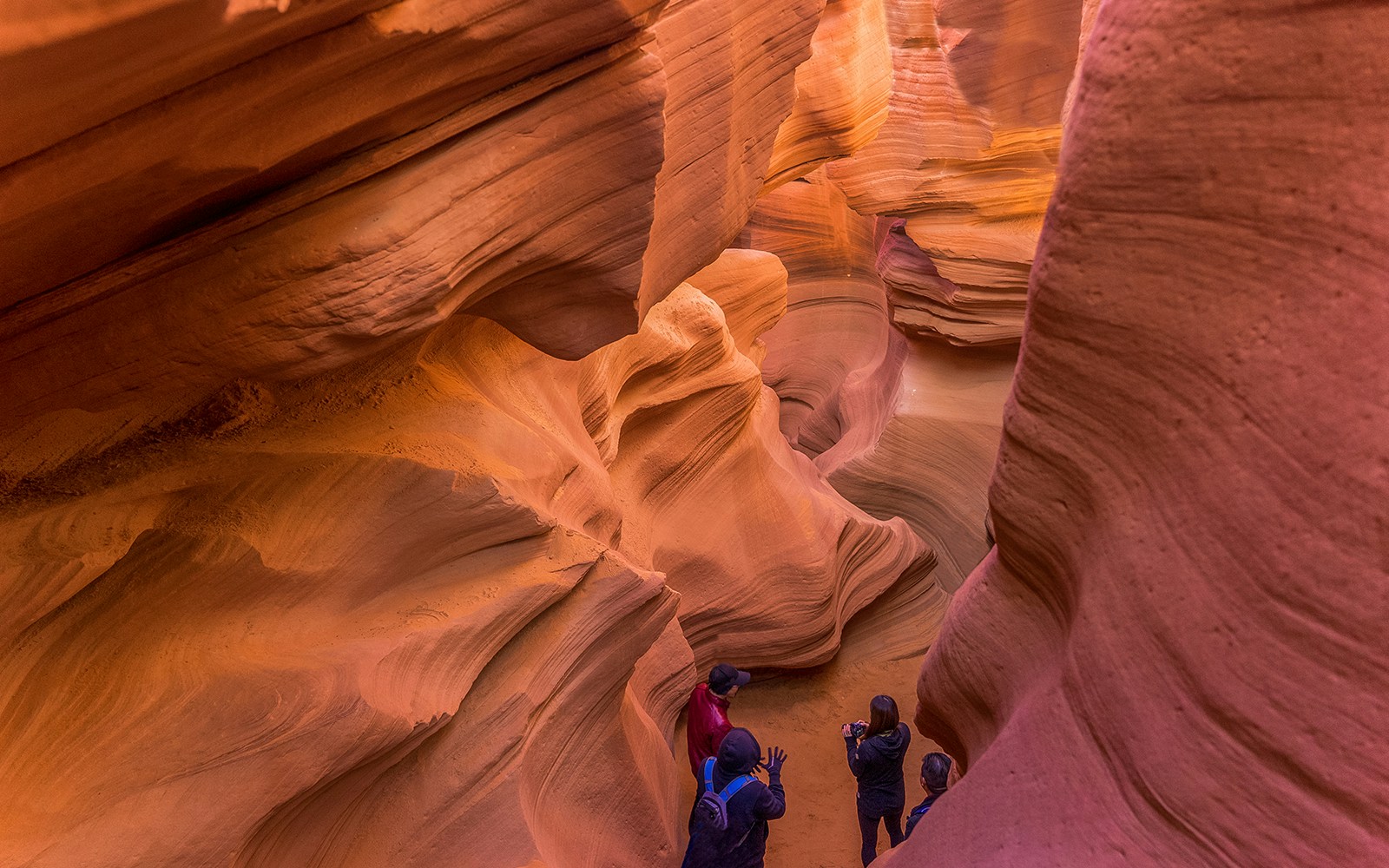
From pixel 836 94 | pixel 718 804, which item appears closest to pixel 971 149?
pixel 836 94

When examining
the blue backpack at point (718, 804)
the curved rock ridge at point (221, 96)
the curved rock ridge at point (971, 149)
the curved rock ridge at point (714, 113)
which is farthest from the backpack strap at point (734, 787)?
the curved rock ridge at point (971, 149)

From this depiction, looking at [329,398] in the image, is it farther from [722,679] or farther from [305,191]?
[722,679]

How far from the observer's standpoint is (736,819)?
13.4ft

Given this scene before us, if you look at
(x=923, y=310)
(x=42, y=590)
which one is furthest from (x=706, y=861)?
(x=923, y=310)

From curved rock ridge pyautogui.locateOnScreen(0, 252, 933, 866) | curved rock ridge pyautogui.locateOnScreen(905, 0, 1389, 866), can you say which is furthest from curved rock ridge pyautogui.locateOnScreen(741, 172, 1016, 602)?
curved rock ridge pyautogui.locateOnScreen(905, 0, 1389, 866)

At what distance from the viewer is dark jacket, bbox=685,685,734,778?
5273mm

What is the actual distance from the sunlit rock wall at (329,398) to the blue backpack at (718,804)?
1.41 feet

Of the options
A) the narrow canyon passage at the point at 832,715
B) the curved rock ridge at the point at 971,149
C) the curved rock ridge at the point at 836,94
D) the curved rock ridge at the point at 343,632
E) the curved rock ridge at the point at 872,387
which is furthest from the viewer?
the curved rock ridge at the point at 872,387

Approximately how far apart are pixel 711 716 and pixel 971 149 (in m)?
4.78

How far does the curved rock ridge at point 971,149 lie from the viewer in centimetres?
713

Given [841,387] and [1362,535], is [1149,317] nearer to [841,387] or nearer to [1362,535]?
[1362,535]

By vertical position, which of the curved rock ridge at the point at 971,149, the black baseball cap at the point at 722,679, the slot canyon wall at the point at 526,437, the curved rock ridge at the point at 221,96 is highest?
the curved rock ridge at the point at 221,96

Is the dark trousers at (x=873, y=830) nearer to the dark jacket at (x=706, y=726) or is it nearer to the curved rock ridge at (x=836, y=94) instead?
the dark jacket at (x=706, y=726)

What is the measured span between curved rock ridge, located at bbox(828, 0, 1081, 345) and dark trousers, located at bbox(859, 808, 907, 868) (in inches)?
156
